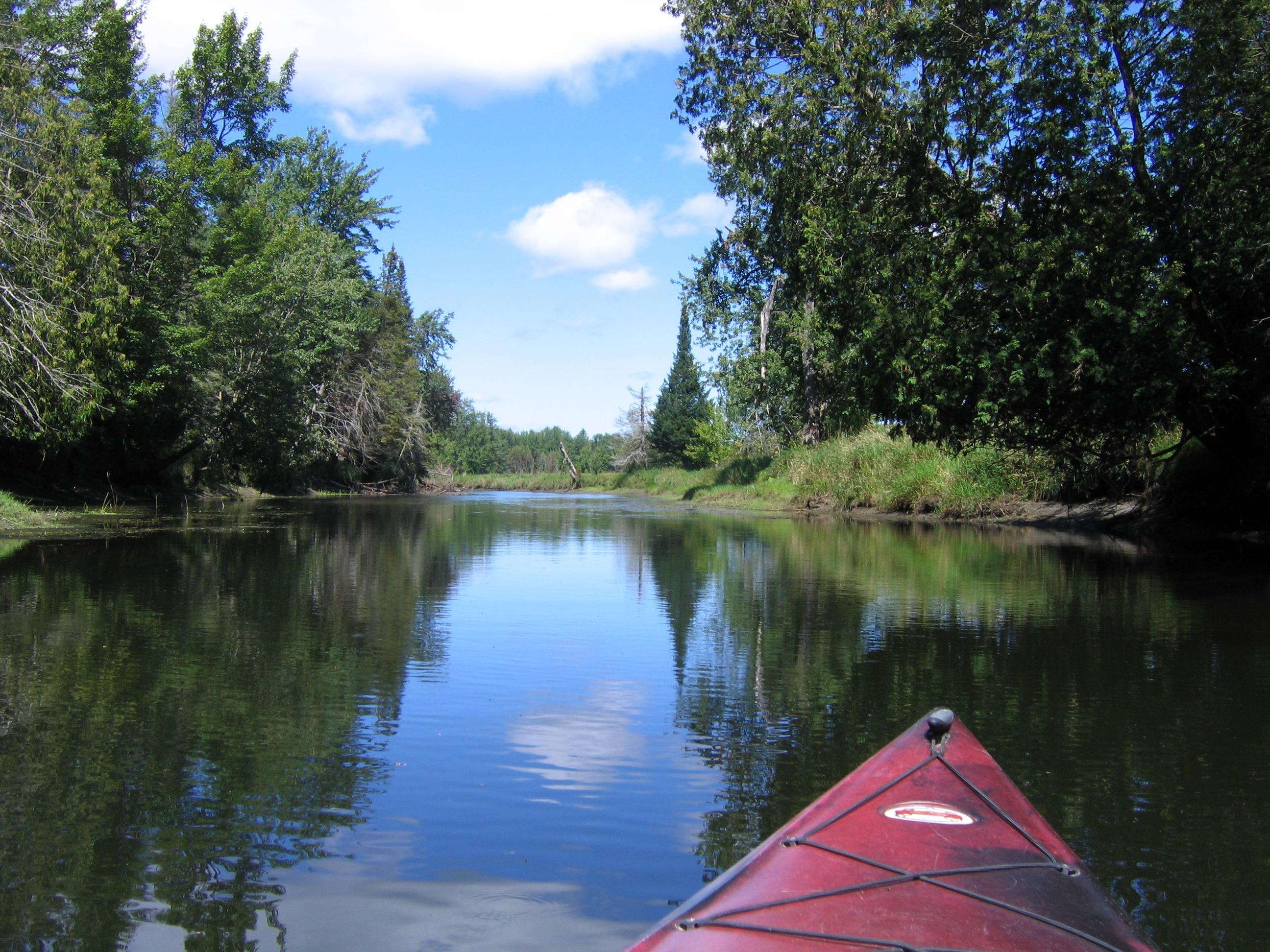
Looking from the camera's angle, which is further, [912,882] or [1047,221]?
[1047,221]

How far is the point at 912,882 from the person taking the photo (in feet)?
9.89

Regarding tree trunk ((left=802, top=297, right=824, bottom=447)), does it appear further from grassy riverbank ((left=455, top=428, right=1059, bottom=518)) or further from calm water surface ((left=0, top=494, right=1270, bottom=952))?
calm water surface ((left=0, top=494, right=1270, bottom=952))

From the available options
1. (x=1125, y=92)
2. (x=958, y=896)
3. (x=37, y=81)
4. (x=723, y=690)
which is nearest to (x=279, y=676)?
(x=723, y=690)

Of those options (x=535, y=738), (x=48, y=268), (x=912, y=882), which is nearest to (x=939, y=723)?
(x=912, y=882)

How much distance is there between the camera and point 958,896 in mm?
2912

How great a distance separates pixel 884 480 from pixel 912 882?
25.7m

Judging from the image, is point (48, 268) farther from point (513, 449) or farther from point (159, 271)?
point (513, 449)

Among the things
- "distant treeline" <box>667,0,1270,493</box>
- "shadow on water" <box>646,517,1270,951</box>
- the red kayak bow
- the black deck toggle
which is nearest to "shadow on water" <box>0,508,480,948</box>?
the red kayak bow

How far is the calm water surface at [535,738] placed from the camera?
351 cm

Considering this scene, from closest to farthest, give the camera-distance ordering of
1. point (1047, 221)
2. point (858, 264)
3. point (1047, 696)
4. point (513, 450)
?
1. point (1047, 696)
2. point (1047, 221)
3. point (858, 264)
4. point (513, 450)

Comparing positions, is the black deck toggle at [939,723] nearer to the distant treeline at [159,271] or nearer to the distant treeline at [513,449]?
the distant treeline at [159,271]

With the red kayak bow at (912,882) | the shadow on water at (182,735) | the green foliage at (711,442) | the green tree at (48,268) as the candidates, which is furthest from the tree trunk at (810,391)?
the red kayak bow at (912,882)

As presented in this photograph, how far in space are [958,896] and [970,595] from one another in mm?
8573

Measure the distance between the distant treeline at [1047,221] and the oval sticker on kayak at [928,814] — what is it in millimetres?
9898
